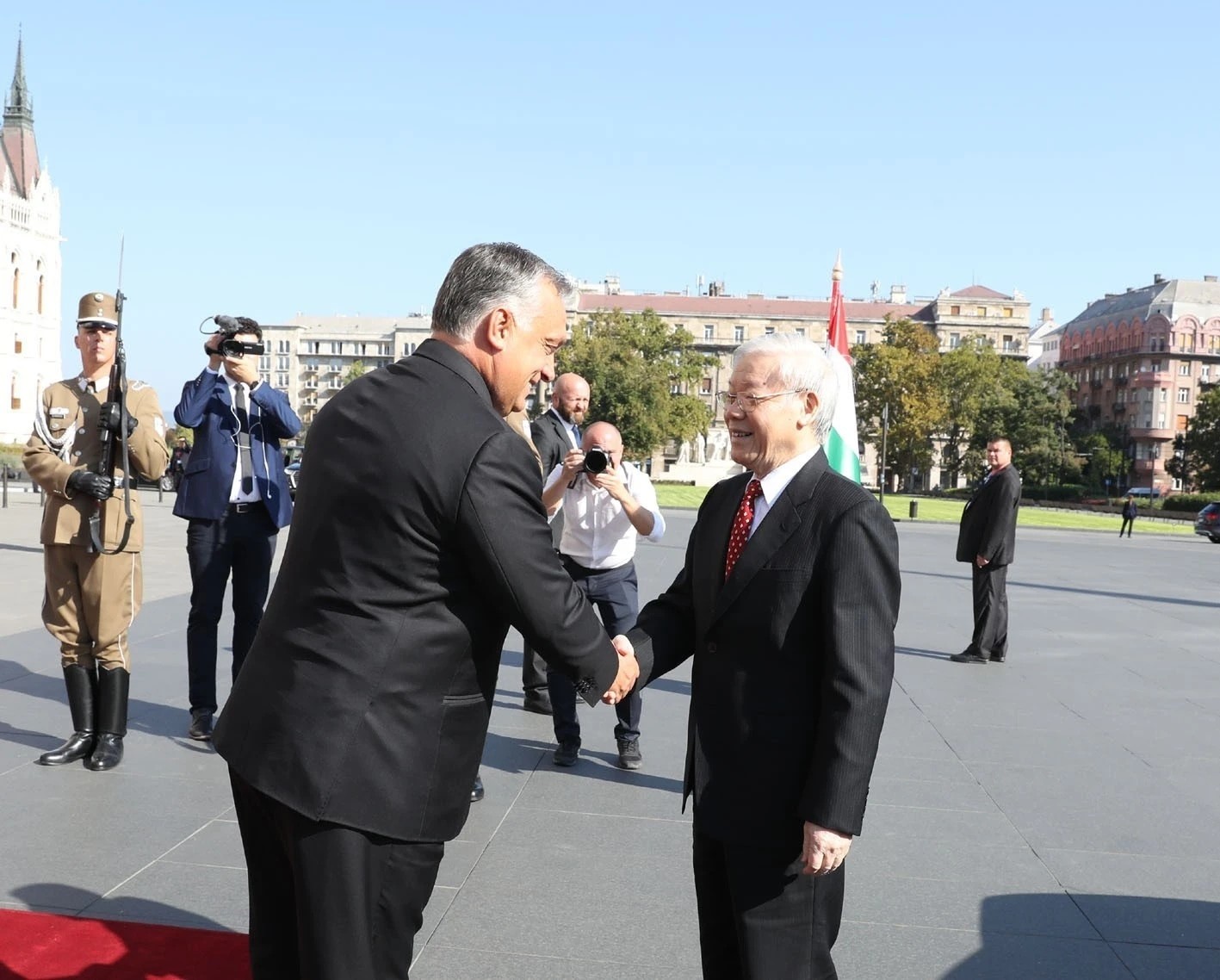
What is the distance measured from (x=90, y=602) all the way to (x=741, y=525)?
4.00 meters

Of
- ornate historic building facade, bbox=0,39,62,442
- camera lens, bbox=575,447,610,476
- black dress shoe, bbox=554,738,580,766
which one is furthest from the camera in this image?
ornate historic building facade, bbox=0,39,62,442

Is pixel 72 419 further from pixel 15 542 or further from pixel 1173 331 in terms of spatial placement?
pixel 1173 331

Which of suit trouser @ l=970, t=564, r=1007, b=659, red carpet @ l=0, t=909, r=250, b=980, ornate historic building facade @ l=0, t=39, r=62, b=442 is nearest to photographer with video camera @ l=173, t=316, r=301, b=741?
red carpet @ l=0, t=909, r=250, b=980

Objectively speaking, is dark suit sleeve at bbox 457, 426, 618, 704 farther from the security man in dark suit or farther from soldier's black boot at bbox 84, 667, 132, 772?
the security man in dark suit

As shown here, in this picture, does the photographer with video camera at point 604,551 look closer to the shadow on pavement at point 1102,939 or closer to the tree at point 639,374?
the shadow on pavement at point 1102,939

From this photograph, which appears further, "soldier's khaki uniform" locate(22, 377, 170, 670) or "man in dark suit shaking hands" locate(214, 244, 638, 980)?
"soldier's khaki uniform" locate(22, 377, 170, 670)

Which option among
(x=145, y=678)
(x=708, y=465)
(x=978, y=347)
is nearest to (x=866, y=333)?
(x=978, y=347)

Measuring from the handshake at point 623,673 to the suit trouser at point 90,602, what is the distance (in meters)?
3.62

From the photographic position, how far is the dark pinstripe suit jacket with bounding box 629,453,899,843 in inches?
103

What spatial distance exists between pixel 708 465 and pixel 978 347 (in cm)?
2497

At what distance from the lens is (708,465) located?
9869cm

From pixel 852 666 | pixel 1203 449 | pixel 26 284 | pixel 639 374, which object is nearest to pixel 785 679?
pixel 852 666

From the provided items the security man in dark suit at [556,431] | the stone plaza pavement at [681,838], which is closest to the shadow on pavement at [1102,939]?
the stone plaza pavement at [681,838]

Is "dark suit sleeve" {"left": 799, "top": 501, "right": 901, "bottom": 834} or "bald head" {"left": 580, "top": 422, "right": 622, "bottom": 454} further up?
"bald head" {"left": 580, "top": 422, "right": 622, "bottom": 454}
